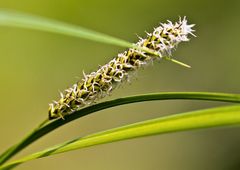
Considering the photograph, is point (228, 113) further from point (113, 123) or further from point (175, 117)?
point (113, 123)

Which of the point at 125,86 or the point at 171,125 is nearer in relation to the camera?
the point at 171,125

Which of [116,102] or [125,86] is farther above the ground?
[125,86]

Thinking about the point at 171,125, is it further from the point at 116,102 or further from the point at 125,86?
the point at 125,86

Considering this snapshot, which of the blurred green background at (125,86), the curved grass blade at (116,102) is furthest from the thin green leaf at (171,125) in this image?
the blurred green background at (125,86)

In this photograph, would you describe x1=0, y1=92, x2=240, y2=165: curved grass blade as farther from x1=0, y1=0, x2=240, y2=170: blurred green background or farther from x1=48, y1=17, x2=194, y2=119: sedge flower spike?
x1=0, y1=0, x2=240, y2=170: blurred green background

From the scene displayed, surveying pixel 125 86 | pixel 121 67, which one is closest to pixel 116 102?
pixel 121 67
